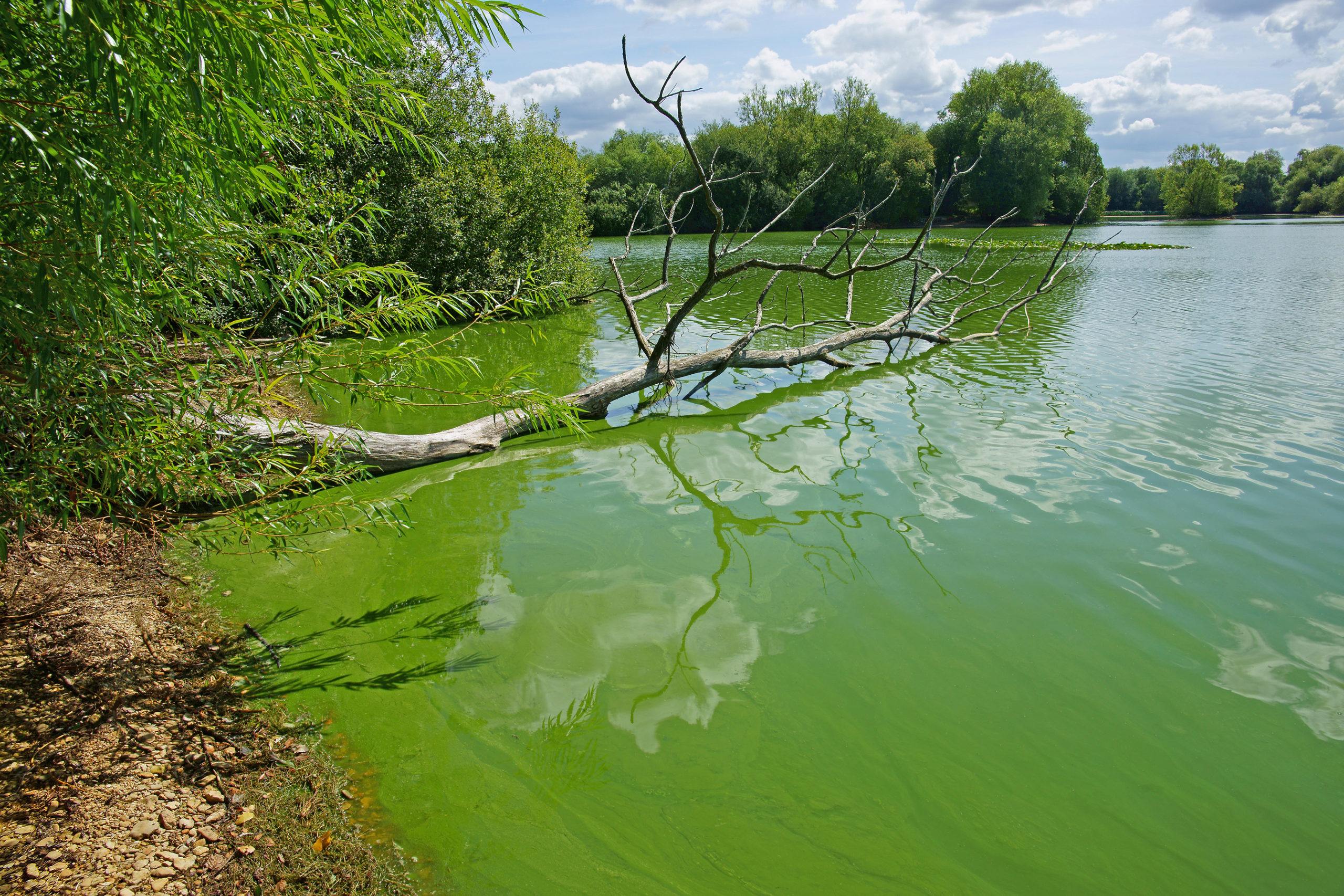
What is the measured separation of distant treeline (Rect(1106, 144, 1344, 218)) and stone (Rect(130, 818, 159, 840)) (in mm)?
98926

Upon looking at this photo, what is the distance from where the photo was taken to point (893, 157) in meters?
Answer: 55.4

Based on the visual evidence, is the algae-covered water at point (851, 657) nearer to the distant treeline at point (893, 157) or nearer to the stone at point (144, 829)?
the stone at point (144, 829)

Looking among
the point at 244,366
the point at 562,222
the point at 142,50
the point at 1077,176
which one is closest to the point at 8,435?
the point at 244,366

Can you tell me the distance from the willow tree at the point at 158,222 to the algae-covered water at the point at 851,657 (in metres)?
1.38

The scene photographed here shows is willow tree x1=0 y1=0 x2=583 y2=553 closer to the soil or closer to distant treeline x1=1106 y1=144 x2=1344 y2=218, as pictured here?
the soil

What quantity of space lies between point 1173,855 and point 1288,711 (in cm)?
142

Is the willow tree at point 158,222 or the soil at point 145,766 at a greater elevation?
the willow tree at point 158,222

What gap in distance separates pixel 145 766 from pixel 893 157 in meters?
61.8

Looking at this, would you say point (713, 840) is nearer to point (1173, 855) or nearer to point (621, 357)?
point (1173, 855)

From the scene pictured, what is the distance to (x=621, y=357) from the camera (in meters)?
11.7

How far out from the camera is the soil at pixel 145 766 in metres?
2.22

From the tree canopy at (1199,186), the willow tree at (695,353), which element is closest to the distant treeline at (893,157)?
the tree canopy at (1199,186)

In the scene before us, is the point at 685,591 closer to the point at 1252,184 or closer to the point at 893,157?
the point at 893,157

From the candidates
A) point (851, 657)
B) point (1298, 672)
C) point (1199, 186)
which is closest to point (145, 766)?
point (851, 657)
